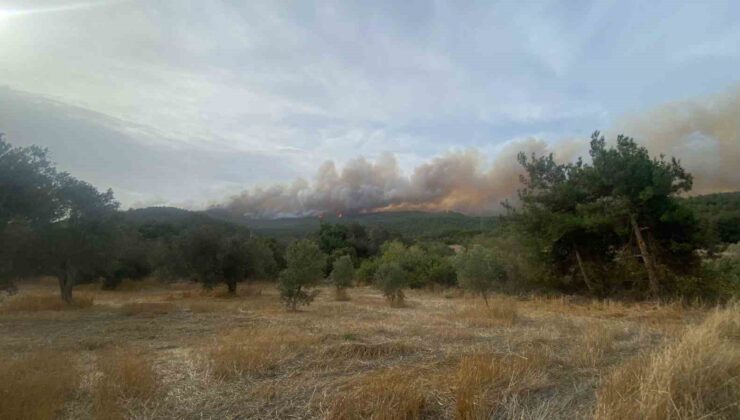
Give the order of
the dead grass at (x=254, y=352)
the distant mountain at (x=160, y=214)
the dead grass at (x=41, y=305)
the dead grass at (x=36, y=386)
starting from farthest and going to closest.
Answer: the distant mountain at (x=160, y=214) → the dead grass at (x=41, y=305) → the dead grass at (x=254, y=352) → the dead grass at (x=36, y=386)

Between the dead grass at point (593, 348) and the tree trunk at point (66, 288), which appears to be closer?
the dead grass at point (593, 348)

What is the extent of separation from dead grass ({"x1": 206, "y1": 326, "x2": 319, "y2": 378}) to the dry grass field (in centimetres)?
3

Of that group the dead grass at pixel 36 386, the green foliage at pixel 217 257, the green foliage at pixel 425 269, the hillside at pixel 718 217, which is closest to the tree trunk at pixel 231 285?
the green foliage at pixel 217 257

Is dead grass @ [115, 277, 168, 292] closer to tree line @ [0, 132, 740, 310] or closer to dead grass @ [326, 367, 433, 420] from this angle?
tree line @ [0, 132, 740, 310]

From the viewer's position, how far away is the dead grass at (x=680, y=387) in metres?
4.14

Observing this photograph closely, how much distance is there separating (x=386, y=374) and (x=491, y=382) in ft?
4.99

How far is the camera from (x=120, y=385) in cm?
588

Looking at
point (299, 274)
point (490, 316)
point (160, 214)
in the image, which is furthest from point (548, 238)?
point (160, 214)

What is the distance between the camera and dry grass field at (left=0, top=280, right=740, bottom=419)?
15.5 feet

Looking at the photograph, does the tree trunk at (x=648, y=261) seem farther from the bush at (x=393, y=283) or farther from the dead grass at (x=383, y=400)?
the dead grass at (x=383, y=400)

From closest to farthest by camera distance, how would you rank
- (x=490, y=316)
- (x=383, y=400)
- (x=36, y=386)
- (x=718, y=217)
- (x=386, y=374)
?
(x=383, y=400) < (x=36, y=386) < (x=386, y=374) < (x=490, y=316) < (x=718, y=217)

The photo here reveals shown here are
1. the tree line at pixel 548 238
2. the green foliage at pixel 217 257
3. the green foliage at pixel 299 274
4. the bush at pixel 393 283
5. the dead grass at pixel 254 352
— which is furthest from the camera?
the green foliage at pixel 217 257

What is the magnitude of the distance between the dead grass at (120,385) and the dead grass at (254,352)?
1.02 m

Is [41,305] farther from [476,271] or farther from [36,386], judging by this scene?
[476,271]
